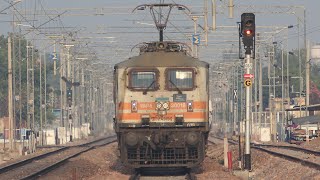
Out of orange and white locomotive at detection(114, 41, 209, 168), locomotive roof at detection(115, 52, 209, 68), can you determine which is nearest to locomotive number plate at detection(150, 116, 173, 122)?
orange and white locomotive at detection(114, 41, 209, 168)

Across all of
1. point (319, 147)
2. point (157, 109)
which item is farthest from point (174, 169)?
point (319, 147)

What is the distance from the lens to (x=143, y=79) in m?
31.2

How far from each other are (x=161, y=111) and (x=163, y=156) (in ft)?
5.52

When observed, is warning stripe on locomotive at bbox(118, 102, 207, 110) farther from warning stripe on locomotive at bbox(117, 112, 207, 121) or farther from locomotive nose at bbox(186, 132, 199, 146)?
Answer: locomotive nose at bbox(186, 132, 199, 146)

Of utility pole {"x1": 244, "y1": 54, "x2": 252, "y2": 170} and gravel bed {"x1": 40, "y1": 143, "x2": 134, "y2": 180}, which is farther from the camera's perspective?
gravel bed {"x1": 40, "y1": 143, "x2": 134, "y2": 180}

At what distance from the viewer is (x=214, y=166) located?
3522cm

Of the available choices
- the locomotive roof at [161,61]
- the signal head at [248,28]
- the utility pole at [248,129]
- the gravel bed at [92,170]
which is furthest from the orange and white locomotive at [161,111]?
the signal head at [248,28]

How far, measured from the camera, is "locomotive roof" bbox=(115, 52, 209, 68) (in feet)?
103

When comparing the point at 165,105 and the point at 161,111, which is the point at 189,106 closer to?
the point at 165,105

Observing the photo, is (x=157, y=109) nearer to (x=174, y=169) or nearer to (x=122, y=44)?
(x=174, y=169)

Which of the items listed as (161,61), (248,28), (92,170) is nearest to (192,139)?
(161,61)

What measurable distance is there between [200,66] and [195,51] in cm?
3961

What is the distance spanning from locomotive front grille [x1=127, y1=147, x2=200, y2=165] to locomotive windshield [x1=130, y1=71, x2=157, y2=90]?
221 cm

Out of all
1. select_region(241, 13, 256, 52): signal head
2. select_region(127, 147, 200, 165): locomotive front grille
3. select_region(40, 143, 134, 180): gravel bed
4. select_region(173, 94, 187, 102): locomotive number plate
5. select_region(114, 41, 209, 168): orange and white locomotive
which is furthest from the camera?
select_region(40, 143, 134, 180): gravel bed
